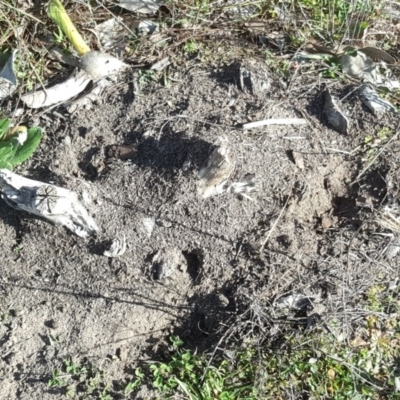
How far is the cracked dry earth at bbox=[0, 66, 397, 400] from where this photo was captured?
2467 millimetres

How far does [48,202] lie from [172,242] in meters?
0.54

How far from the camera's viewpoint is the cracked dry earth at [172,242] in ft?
8.09

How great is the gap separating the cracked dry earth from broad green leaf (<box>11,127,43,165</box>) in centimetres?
10

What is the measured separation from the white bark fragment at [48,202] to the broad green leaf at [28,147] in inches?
3.1

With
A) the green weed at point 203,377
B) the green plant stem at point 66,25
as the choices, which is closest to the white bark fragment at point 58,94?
the green plant stem at point 66,25

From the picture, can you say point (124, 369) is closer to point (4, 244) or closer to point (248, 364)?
point (248, 364)

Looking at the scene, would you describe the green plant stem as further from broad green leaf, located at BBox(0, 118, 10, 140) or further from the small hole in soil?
the small hole in soil

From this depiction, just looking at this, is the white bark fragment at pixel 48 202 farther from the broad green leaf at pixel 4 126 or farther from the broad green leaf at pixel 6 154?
the broad green leaf at pixel 4 126

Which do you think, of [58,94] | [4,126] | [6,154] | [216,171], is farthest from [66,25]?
[216,171]

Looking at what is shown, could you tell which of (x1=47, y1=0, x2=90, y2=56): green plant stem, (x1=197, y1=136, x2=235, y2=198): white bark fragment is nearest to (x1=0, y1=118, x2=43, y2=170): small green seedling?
(x1=47, y1=0, x2=90, y2=56): green plant stem

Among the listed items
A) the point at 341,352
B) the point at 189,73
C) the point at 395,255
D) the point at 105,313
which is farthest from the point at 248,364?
the point at 189,73

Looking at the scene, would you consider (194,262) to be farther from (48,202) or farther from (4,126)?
(4,126)

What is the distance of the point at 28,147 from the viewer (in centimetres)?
260

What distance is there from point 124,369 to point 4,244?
2.48ft
